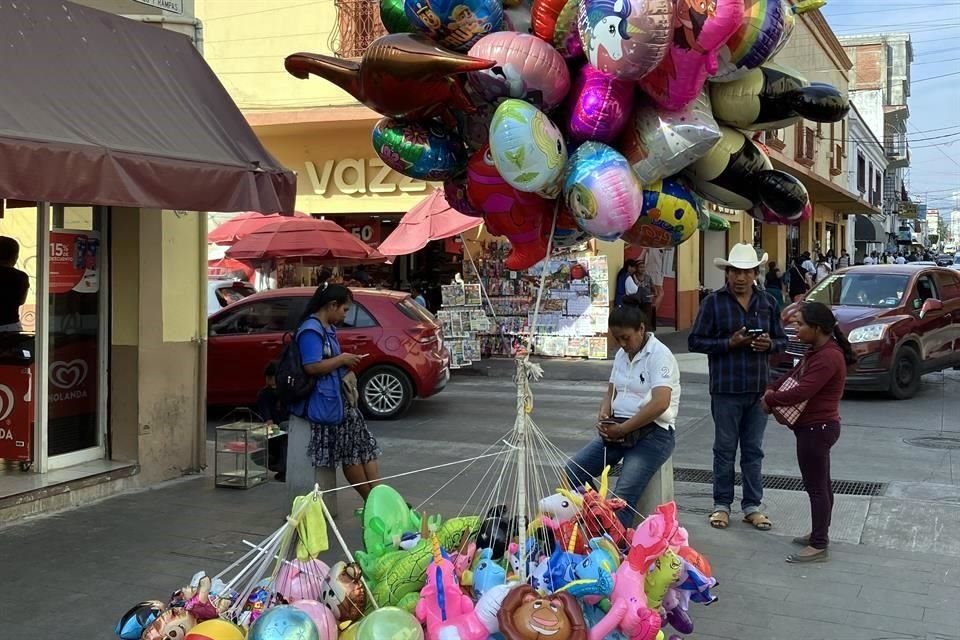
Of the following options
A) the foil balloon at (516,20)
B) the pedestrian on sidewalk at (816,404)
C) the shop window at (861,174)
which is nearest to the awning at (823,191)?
the shop window at (861,174)

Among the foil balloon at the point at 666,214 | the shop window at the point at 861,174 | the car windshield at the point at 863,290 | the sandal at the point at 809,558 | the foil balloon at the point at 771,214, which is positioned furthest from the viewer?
the shop window at the point at 861,174

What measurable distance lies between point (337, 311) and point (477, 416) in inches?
210

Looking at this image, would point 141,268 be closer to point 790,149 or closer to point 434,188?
point 434,188

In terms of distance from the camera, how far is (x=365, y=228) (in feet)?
62.0

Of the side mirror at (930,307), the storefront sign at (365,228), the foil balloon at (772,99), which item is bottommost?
the side mirror at (930,307)

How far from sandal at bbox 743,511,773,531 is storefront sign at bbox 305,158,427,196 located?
1173 cm

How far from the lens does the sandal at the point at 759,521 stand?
20.8 ft

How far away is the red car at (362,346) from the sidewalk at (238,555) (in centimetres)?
397

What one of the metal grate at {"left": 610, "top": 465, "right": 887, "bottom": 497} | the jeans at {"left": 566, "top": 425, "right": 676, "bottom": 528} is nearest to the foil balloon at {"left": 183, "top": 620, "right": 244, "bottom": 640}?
the jeans at {"left": 566, "top": 425, "right": 676, "bottom": 528}

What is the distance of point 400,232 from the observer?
14203 mm

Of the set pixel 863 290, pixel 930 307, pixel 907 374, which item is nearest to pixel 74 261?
pixel 907 374

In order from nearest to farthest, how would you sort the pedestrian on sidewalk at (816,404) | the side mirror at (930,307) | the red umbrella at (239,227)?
1. the pedestrian on sidewalk at (816,404)
2. the side mirror at (930,307)
3. the red umbrella at (239,227)

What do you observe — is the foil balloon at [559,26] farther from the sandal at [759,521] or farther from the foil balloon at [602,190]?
the sandal at [759,521]

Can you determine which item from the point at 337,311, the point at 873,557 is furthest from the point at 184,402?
the point at 873,557
